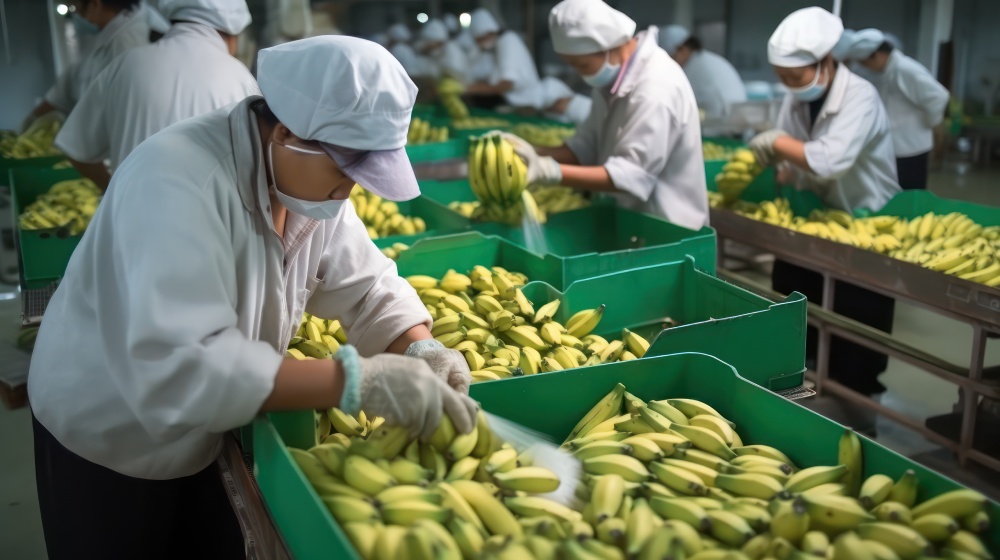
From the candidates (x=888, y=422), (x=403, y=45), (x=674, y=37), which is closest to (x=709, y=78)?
(x=674, y=37)

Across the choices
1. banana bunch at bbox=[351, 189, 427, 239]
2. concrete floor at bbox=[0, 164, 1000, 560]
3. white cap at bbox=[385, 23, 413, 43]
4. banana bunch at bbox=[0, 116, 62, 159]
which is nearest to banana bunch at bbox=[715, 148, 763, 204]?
concrete floor at bbox=[0, 164, 1000, 560]

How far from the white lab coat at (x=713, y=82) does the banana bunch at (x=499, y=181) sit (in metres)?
4.98

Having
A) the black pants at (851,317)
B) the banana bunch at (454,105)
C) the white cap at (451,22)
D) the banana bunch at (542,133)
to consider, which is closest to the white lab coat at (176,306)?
the black pants at (851,317)

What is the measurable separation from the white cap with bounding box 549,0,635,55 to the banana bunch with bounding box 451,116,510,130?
12.8 ft

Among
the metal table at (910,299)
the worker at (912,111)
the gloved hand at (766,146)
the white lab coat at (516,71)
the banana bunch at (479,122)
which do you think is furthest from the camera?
the white lab coat at (516,71)

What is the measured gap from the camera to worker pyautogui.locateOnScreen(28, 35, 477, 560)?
156cm

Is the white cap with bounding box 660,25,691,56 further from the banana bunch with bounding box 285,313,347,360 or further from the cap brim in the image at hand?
the cap brim

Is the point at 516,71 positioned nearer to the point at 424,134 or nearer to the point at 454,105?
the point at 454,105

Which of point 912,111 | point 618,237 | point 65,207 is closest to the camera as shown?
point 618,237

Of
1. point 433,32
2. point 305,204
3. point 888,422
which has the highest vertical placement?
point 433,32

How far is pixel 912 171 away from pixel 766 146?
2.32m

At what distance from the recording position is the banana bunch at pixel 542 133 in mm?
7367

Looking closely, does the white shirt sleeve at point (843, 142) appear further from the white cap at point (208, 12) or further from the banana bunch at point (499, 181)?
the white cap at point (208, 12)

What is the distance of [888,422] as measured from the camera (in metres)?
4.62
